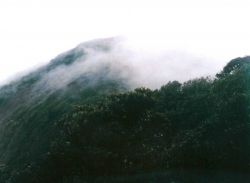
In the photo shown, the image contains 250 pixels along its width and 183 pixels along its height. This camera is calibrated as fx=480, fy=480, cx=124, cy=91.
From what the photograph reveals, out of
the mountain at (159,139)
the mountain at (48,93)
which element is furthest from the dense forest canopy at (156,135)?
the mountain at (48,93)

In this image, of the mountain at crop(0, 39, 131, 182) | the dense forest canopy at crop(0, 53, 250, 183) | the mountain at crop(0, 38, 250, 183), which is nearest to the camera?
the mountain at crop(0, 38, 250, 183)

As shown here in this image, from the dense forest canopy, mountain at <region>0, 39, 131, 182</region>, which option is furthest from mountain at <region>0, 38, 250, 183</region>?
mountain at <region>0, 39, 131, 182</region>

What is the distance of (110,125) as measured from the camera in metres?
41.6

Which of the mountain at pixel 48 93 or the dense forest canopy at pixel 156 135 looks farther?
the mountain at pixel 48 93

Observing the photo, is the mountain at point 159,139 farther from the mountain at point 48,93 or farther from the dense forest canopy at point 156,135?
the mountain at point 48,93

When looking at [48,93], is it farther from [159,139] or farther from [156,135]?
[159,139]

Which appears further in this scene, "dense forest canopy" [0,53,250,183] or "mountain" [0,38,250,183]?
"dense forest canopy" [0,53,250,183]

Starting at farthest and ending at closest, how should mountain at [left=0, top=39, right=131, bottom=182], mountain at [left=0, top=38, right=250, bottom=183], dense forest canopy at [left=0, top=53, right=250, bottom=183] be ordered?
mountain at [left=0, top=39, right=131, bottom=182] < dense forest canopy at [left=0, top=53, right=250, bottom=183] < mountain at [left=0, top=38, right=250, bottom=183]

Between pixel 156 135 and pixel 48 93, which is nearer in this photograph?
pixel 156 135

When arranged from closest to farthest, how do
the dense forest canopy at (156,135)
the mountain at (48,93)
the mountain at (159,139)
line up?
the mountain at (159,139)
the dense forest canopy at (156,135)
the mountain at (48,93)

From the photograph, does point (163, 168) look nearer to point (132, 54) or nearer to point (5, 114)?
point (5, 114)

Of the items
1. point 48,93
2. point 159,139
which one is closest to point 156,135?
point 159,139

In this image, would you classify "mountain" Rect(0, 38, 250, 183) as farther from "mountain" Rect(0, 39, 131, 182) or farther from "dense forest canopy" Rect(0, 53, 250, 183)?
"mountain" Rect(0, 39, 131, 182)

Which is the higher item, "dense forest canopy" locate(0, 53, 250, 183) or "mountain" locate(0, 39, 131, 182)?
"dense forest canopy" locate(0, 53, 250, 183)
